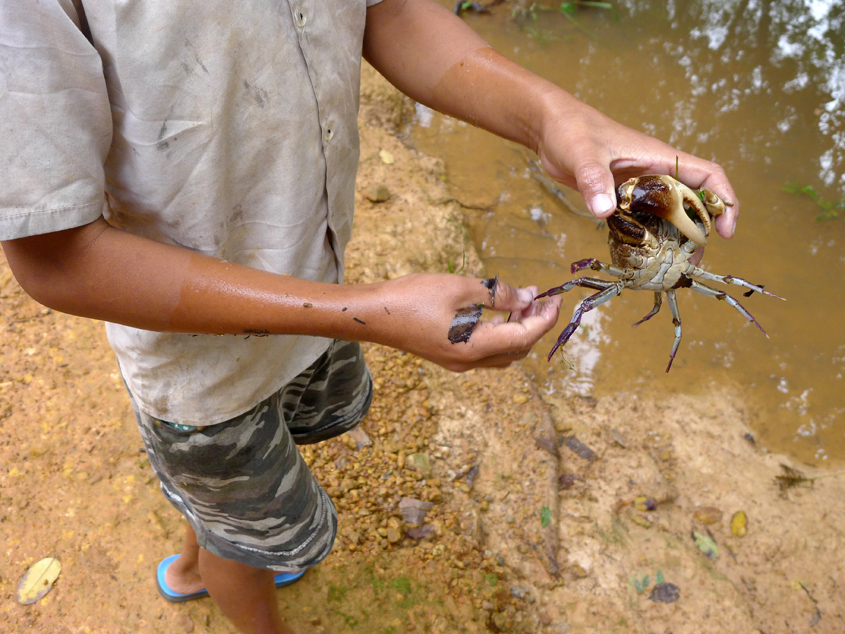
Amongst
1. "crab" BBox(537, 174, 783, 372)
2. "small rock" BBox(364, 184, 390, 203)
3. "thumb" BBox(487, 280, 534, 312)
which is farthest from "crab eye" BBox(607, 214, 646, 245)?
"small rock" BBox(364, 184, 390, 203)

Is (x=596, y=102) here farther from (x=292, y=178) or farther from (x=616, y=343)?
(x=292, y=178)

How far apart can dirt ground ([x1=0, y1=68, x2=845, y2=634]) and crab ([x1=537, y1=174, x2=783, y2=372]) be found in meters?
1.52

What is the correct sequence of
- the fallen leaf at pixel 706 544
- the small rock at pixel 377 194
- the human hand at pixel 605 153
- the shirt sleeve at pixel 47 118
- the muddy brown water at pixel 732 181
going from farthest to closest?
the small rock at pixel 377 194 → the muddy brown water at pixel 732 181 → the fallen leaf at pixel 706 544 → the human hand at pixel 605 153 → the shirt sleeve at pixel 47 118

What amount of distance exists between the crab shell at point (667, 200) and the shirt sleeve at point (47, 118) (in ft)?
4.34

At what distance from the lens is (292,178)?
1.50m

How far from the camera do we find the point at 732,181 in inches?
201

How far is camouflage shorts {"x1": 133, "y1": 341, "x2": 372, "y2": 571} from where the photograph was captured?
1677 mm

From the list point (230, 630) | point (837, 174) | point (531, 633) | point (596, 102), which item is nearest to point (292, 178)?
point (230, 630)

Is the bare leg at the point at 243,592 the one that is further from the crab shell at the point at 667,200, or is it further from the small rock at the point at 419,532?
the crab shell at the point at 667,200

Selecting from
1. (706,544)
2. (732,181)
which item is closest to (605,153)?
(706,544)

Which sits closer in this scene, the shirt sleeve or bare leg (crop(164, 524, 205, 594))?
the shirt sleeve

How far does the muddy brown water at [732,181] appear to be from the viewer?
410 cm

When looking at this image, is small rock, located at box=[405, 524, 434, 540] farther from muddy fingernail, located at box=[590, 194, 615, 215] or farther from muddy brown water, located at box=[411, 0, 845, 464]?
muddy fingernail, located at box=[590, 194, 615, 215]

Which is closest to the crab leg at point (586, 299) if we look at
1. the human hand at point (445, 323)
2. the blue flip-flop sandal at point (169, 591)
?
the human hand at point (445, 323)
